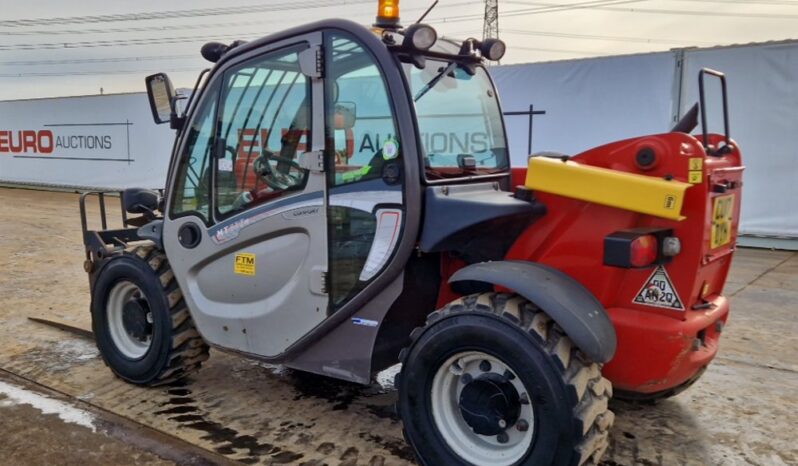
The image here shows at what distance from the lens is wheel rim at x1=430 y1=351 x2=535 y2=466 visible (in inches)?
111

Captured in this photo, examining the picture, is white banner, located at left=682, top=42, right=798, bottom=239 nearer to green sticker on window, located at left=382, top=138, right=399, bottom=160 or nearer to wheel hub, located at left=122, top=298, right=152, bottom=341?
green sticker on window, located at left=382, top=138, right=399, bottom=160

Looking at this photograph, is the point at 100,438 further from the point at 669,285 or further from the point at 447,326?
the point at 669,285

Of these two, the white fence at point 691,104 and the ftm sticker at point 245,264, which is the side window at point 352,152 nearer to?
the ftm sticker at point 245,264

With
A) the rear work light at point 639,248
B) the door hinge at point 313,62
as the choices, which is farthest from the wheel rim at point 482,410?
the door hinge at point 313,62

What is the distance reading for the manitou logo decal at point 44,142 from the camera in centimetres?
1795

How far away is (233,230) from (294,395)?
1160 mm

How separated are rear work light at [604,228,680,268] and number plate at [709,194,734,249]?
263 mm

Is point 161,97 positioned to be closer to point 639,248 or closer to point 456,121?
point 456,121

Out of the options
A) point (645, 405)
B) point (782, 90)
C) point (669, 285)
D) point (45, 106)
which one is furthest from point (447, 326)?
point (45, 106)

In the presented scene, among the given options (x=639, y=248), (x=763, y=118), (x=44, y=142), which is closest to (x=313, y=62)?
(x=639, y=248)

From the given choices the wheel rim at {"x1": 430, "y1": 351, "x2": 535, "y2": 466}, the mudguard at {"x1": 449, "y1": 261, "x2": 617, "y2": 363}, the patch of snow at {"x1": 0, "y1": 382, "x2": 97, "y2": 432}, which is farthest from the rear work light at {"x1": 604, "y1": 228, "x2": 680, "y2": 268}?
the patch of snow at {"x1": 0, "y1": 382, "x2": 97, "y2": 432}

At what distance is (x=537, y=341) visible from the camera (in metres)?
2.67

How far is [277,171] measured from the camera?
354 centimetres

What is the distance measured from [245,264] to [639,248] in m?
2.10
